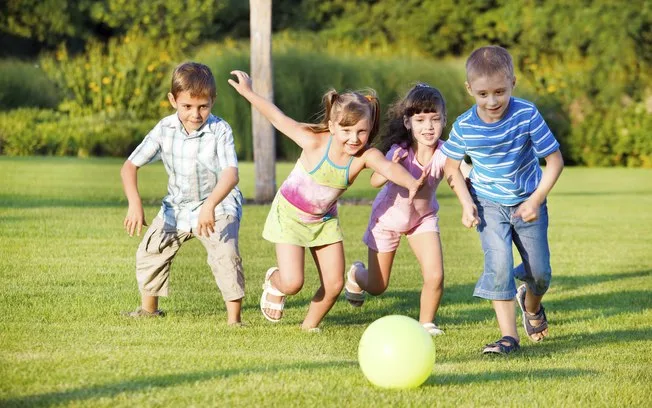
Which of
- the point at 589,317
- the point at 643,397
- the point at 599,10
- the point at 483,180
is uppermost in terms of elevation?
the point at 483,180

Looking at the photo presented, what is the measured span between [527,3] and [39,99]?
2009 cm

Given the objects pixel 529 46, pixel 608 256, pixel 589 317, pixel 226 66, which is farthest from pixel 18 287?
pixel 529 46

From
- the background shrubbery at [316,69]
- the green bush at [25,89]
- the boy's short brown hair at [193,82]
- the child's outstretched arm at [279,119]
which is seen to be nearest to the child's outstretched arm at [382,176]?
the child's outstretched arm at [279,119]

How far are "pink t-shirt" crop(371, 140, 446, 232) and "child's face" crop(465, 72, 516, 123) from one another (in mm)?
949

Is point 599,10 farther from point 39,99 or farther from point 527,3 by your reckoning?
point 39,99

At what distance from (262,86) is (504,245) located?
1003cm

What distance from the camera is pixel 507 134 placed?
6.60 m

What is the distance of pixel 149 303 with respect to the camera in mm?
7457

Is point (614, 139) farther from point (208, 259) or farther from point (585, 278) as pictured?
point (208, 259)

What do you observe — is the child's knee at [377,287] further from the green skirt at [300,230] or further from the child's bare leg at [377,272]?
the green skirt at [300,230]

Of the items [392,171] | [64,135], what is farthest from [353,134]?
[64,135]

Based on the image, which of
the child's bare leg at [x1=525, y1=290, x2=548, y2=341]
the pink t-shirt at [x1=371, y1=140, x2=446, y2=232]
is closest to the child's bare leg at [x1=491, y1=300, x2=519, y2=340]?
the child's bare leg at [x1=525, y1=290, x2=548, y2=341]

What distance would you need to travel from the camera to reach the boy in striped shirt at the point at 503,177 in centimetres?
648

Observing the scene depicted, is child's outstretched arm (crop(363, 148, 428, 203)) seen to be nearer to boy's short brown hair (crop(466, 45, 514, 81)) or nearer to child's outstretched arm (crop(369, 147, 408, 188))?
child's outstretched arm (crop(369, 147, 408, 188))
